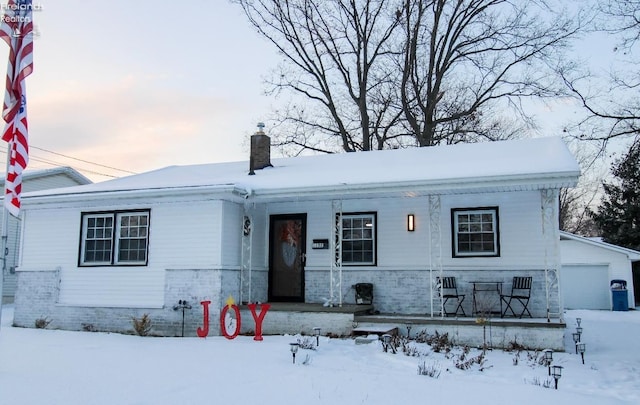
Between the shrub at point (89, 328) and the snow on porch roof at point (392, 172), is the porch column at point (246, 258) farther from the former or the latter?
the shrub at point (89, 328)

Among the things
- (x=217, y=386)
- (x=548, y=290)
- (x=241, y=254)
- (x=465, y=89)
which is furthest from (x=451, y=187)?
(x=465, y=89)

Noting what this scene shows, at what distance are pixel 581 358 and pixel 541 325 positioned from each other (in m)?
0.82

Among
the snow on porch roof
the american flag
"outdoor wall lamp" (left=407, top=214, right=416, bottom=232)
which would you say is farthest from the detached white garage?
the american flag

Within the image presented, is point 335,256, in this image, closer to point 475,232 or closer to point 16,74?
point 475,232

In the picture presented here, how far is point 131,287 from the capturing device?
12133 millimetres

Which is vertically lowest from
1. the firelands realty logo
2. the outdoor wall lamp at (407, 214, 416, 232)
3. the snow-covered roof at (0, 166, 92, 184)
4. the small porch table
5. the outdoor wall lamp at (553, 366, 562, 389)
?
the outdoor wall lamp at (553, 366, 562, 389)

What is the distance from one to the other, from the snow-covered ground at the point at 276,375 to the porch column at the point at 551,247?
1262 mm

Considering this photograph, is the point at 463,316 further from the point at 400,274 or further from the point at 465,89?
the point at 465,89

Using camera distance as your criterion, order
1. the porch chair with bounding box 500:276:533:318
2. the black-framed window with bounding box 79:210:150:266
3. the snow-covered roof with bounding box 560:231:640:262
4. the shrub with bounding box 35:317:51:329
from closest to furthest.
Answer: the porch chair with bounding box 500:276:533:318 → the black-framed window with bounding box 79:210:150:266 → the shrub with bounding box 35:317:51:329 → the snow-covered roof with bounding box 560:231:640:262

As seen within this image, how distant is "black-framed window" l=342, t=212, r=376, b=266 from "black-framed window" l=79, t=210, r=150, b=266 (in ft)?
14.3

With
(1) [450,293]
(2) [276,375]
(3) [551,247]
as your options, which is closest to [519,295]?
(3) [551,247]

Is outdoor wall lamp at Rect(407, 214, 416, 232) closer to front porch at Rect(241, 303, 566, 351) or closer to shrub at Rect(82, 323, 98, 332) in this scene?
front porch at Rect(241, 303, 566, 351)

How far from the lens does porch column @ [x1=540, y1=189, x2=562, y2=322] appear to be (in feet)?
33.8

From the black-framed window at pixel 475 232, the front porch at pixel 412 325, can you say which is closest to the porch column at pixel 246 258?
the front porch at pixel 412 325
